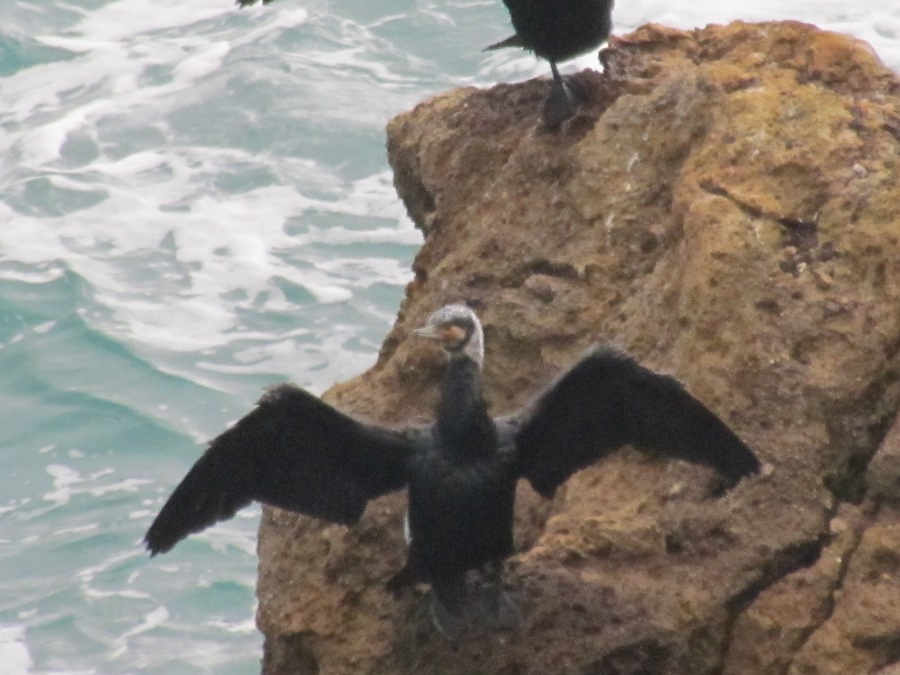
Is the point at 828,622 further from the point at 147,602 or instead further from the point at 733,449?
the point at 147,602

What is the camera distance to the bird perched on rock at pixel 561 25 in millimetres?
6184

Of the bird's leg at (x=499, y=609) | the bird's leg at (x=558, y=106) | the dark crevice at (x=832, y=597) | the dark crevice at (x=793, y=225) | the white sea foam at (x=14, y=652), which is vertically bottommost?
the white sea foam at (x=14, y=652)

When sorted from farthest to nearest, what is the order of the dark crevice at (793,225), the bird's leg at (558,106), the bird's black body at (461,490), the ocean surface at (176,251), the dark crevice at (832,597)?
1. the ocean surface at (176,251)
2. the bird's leg at (558,106)
3. the dark crevice at (793,225)
4. the bird's black body at (461,490)
5. the dark crevice at (832,597)

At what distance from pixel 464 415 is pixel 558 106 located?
1.63 m

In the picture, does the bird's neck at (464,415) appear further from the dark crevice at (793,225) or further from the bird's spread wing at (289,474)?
the dark crevice at (793,225)

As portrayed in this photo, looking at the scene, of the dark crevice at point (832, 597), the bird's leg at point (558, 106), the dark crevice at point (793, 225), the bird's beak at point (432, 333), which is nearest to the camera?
the dark crevice at point (832, 597)

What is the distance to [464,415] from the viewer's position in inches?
170

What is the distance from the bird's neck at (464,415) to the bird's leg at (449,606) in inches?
14.3

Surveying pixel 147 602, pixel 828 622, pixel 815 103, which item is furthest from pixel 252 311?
pixel 828 622

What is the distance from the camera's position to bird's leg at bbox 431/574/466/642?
4230 mm

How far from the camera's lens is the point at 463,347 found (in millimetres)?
4422

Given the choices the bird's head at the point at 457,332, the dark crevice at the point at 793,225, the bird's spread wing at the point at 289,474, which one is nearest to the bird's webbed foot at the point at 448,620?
the bird's spread wing at the point at 289,474

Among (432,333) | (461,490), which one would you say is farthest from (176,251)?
(461,490)

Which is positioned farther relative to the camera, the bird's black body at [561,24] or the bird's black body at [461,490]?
the bird's black body at [561,24]
